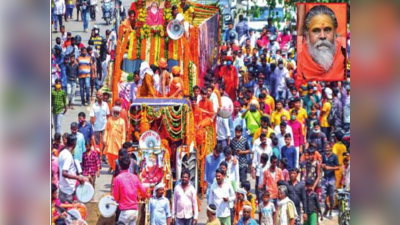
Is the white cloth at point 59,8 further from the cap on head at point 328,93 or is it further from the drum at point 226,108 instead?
the cap on head at point 328,93

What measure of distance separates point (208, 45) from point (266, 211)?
2840mm

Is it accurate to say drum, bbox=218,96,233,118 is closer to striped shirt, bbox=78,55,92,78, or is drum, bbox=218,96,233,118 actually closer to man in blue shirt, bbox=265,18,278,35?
man in blue shirt, bbox=265,18,278,35

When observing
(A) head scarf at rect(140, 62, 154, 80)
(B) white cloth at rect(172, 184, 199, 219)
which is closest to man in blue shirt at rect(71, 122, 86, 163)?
(A) head scarf at rect(140, 62, 154, 80)

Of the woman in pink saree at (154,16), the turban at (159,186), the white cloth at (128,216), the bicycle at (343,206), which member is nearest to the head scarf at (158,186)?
the turban at (159,186)

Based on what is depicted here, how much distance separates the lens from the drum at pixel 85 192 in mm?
12297

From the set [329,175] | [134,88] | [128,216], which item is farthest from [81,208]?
[329,175]

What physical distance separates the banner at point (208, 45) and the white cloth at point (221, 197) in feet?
5.67

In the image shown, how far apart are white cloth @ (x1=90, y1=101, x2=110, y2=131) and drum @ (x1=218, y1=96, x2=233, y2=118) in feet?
5.13

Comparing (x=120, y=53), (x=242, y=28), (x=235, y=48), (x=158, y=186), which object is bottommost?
(x=158, y=186)

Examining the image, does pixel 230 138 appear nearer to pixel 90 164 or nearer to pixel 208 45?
pixel 208 45

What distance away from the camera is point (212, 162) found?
1238 cm

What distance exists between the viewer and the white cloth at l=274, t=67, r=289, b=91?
45.0ft

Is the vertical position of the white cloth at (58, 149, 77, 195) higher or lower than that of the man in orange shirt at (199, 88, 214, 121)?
lower
